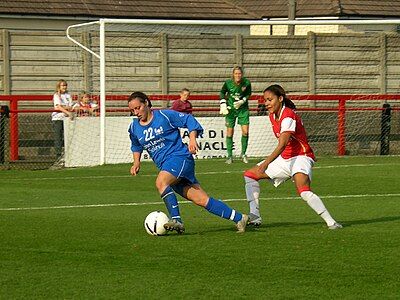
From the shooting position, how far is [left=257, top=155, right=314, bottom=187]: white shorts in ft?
40.0

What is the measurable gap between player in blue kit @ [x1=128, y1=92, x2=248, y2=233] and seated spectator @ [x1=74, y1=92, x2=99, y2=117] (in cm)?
1229

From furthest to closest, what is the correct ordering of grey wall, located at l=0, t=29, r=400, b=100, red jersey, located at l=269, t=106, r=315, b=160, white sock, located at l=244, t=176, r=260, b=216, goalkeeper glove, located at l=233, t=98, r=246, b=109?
grey wall, located at l=0, t=29, r=400, b=100, goalkeeper glove, located at l=233, t=98, r=246, b=109, white sock, located at l=244, t=176, r=260, b=216, red jersey, located at l=269, t=106, r=315, b=160

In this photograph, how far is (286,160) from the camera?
1234cm

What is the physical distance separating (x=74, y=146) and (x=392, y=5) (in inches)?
837

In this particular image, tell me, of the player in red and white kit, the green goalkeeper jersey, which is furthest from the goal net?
the player in red and white kit

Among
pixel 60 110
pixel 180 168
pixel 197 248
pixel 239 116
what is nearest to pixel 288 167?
pixel 180 168

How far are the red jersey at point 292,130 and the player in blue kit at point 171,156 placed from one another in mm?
890

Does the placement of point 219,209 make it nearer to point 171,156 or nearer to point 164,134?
point 171,156

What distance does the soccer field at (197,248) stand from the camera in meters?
8.73

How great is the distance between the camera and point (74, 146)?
920 inches

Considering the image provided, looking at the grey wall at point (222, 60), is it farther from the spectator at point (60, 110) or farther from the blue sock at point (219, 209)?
the blue sock at point (219, 209)

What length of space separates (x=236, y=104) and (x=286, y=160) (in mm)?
10416

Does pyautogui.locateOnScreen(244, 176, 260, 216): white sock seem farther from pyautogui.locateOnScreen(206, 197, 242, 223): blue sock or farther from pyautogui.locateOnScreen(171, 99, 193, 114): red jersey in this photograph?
pyautogui.locateOnScreen(171, 99, 193, 114): red jersey

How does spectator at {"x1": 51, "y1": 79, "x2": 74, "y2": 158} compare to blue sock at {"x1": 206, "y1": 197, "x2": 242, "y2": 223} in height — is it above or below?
above
